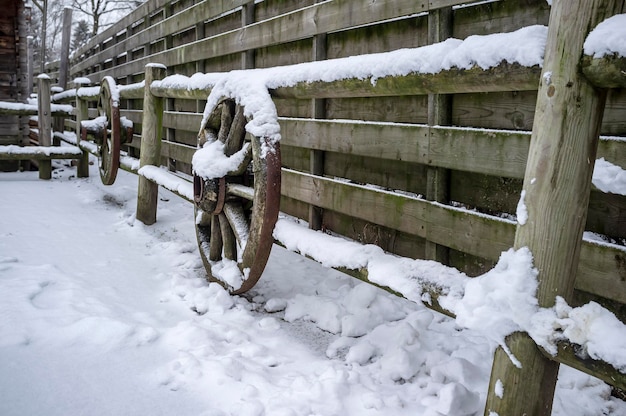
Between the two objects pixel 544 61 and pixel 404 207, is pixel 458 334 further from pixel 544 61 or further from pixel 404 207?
pixel 544 61

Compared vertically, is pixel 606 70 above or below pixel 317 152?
above

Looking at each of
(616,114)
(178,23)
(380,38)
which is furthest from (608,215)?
(178,23)

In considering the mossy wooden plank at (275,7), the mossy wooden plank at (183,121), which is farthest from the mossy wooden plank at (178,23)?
the mossy wooden plank at (183,121)

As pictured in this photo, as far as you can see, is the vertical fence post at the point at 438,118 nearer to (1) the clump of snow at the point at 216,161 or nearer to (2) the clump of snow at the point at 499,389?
(1) the clump of snow at the point at 216,161

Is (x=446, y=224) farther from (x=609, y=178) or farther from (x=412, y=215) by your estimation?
(x=609, y=178)

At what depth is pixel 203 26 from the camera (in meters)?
5.82

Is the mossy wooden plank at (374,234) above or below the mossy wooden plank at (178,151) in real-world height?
below

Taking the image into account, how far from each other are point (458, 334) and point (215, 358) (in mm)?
1192

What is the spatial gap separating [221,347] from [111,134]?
3.80m

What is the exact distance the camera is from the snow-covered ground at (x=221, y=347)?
192cm

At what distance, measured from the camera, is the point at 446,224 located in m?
2.67

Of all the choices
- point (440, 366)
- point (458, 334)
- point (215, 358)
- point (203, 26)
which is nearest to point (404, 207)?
point (458, 334)

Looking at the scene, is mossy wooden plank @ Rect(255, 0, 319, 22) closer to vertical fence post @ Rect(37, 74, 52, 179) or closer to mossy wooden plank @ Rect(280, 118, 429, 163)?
mossy wooden plank @ Rect(280, 118, 429, 163)

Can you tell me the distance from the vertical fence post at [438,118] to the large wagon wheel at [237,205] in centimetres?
90
